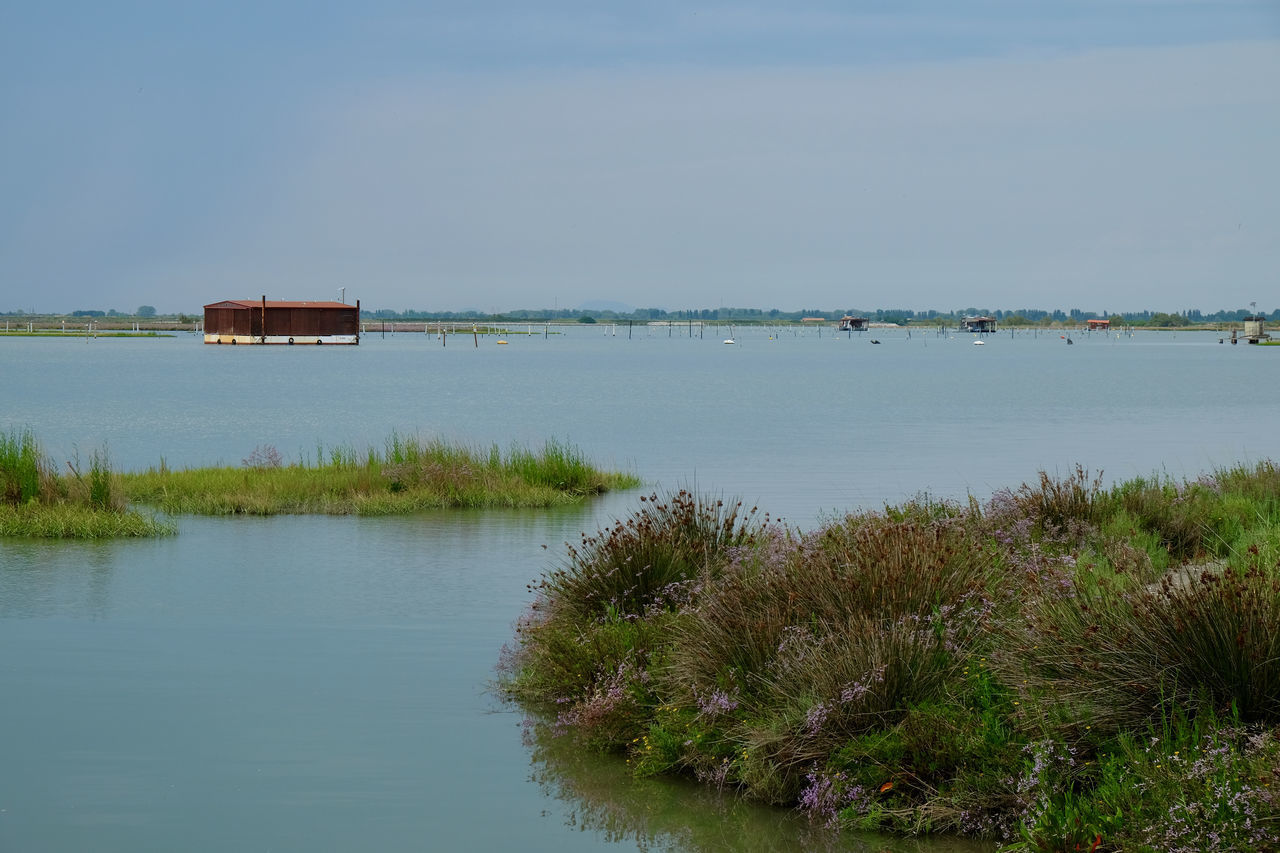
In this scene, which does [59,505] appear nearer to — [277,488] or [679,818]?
[277,488]

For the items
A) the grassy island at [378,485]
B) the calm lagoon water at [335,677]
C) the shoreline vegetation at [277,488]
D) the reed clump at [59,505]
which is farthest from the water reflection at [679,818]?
the grassy island at [378,485]

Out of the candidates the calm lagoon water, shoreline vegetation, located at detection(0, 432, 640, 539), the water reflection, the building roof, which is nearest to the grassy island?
shoreline vegetation, located at detection(0, 432, 640, 539)

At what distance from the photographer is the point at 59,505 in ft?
61.0

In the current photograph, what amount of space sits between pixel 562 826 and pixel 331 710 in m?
2.75

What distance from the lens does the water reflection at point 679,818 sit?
725 cm

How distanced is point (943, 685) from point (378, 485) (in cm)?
1574

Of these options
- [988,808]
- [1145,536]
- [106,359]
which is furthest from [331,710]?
[106,359]

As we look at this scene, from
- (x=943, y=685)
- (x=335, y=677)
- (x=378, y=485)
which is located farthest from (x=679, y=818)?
(x=378, y=485)

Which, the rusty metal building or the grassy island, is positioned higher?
the rusty metal building

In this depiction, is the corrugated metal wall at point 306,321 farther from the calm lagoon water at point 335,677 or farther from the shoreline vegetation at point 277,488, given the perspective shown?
the shoreline vegetation at point 277,488

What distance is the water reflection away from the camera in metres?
7.25

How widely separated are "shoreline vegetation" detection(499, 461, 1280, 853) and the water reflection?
4.2 inches

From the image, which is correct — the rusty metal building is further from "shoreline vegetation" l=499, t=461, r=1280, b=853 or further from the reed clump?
"shoreline vegetation" l=499, t=461, r=1280, b=853

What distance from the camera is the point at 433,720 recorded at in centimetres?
975
